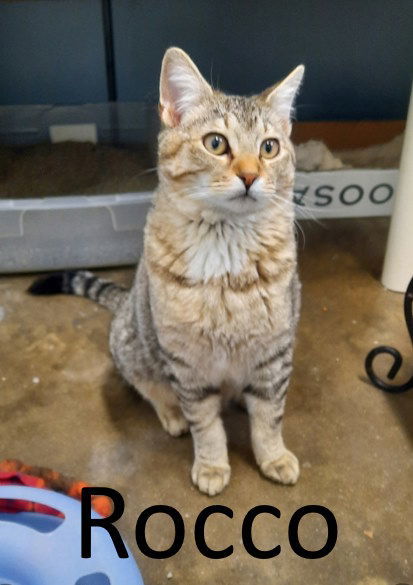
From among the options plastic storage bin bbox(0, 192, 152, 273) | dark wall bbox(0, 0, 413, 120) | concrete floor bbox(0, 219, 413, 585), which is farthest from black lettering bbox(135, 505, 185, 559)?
dark wall bbox(0, 0, 413, 120)

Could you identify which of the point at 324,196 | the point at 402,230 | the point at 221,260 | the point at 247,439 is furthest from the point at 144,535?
the point at 324,196

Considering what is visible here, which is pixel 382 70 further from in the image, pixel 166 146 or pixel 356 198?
pixel 166 146

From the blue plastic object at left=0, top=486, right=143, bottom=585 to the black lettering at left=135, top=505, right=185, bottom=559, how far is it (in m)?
0.18

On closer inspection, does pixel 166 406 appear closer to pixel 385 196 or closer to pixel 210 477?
pixel 210 477

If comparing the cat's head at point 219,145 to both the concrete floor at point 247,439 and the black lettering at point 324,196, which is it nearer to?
the concrete floor at point 247,439

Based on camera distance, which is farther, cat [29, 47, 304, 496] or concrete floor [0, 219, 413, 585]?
concrete floor [0, 219, 413, 585]

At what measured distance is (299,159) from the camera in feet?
6.17

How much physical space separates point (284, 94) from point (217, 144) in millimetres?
196

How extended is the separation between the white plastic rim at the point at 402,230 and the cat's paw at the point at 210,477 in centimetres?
83

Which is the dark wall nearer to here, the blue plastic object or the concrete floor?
the concrete floor

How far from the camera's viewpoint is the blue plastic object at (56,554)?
2.78 ft

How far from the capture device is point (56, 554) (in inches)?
34.4

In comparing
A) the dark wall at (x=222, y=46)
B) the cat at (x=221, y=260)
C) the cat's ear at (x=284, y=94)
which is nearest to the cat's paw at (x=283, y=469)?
the cat at (x=221, y=260)

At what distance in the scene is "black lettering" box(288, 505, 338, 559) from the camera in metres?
1.04
